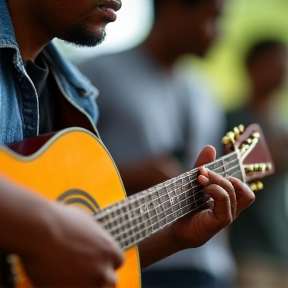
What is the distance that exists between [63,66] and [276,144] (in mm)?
2331

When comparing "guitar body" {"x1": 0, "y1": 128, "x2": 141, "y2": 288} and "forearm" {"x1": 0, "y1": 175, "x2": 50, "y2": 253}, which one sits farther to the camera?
"guitar body" {"x1": 0, "y1": 128, "x2": 141, "y2": 288}

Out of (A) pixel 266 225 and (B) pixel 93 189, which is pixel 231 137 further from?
Answer: (A) pixel 266 225

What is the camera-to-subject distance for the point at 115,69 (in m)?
3.44

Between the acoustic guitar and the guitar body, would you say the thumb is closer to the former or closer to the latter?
the acoustic guitar

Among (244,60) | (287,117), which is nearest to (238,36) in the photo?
(287,117)

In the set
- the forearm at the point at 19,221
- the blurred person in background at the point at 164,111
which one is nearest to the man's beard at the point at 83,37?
the forearm at the point at 19,221

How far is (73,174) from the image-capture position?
5.92 feet

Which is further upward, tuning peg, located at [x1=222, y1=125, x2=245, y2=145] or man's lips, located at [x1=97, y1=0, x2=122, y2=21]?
man's lips, located at [x1=97, y1=0, x2=122, y2=21]

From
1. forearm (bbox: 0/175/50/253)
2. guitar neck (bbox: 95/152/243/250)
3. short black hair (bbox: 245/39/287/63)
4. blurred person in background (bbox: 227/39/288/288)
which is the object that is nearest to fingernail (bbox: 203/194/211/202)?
guitar neck (bbox: 95/152/243/250)

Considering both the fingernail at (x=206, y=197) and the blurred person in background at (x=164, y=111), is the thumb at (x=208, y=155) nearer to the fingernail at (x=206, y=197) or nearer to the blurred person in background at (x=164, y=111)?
the fingernail at (x=206, y=197)

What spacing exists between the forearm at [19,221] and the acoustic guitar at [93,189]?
3.4 inches

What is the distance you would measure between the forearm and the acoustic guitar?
87 mm

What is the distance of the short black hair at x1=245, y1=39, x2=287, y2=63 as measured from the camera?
5.12m

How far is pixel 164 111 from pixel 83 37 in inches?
50.9
